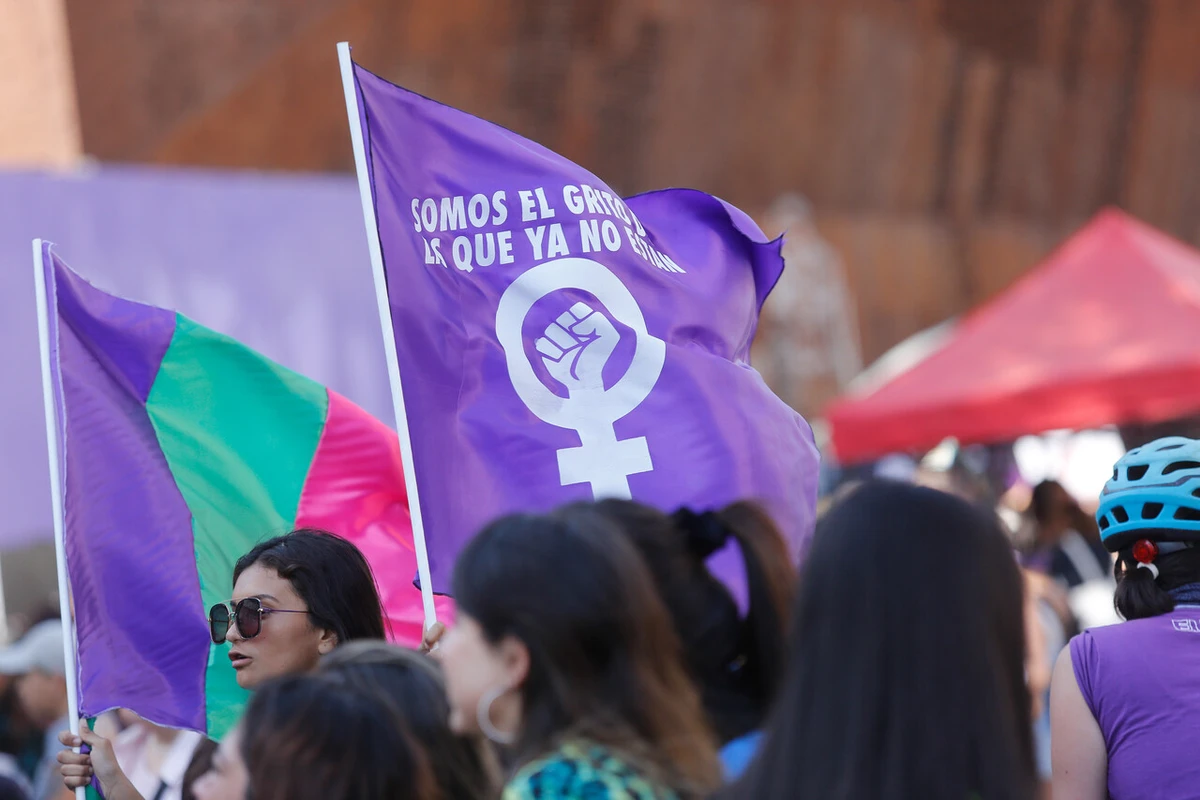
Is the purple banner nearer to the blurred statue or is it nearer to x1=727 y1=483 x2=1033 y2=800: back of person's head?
x1=727 y1=483 x2=1033 y2=800: back of person's head

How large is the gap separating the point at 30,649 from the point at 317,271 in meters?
4.53

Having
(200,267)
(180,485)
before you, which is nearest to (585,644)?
(180,485)

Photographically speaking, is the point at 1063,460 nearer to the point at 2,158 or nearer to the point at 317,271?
the point at 317,271

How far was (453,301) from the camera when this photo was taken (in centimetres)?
383

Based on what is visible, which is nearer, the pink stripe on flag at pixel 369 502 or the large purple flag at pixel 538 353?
the large purple flag at pixel 538 353

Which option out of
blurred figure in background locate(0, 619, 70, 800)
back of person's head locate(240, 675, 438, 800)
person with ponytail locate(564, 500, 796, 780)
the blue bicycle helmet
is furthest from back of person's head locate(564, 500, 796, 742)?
blurred figure in background locate(0, 619, 70, 800)

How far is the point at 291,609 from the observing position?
3.48m

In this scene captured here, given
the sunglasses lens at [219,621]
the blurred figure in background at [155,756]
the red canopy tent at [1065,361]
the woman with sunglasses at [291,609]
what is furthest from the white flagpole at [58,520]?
the red canopy tent at [1065,361]

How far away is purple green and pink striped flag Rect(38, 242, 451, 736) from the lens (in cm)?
404

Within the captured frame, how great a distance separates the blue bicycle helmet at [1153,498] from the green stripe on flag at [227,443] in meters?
2.32

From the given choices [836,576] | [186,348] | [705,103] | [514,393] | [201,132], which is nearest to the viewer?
[836,576]

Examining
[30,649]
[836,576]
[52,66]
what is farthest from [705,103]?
[836,576]

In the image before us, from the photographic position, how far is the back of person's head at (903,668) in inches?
72.9

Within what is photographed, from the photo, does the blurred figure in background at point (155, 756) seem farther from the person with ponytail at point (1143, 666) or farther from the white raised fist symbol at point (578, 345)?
the person with ponytail at point (1143, 666)
